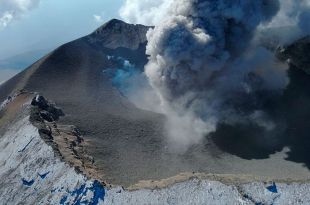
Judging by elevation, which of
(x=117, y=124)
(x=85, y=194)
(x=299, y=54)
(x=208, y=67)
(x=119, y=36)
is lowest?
(x=85, y=194)

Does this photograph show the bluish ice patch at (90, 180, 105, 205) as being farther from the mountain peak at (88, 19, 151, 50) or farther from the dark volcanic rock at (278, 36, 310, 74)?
the mountain peak at (88, 19, 151, 50)

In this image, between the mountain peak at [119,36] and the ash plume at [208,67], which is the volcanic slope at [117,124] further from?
the ash plume at [208,67]

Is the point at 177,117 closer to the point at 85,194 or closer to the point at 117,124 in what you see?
the point at 117,124

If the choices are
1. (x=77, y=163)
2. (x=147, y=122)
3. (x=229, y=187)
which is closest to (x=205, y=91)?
(x=147, y=122)

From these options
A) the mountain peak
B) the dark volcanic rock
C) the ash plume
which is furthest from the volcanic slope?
the dark volcanic rock

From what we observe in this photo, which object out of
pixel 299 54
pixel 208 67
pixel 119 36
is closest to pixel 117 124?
pixel 208 67
